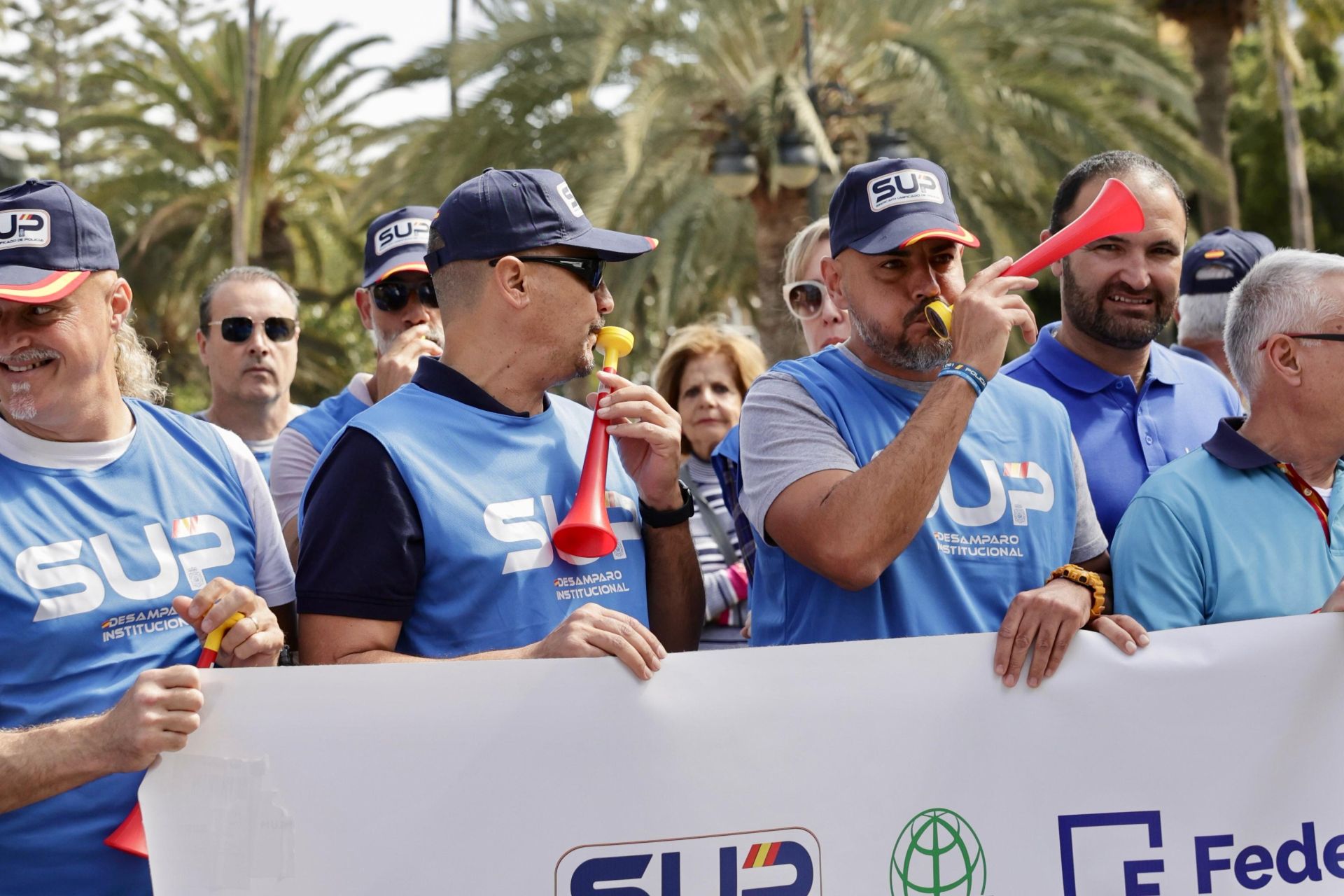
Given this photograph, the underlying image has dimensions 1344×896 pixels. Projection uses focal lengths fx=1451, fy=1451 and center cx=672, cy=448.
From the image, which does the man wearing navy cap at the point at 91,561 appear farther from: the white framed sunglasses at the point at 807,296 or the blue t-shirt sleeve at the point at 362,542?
the white framed sunglasses at the point at 807,296

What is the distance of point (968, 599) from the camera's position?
2.88 metres

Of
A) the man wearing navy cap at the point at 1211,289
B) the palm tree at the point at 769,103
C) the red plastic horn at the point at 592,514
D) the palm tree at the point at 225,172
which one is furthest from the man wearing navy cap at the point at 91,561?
the palm tree at the point at 225,172

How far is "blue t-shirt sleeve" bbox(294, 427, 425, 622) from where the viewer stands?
8.48ft

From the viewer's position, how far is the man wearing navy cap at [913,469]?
270 centimetres

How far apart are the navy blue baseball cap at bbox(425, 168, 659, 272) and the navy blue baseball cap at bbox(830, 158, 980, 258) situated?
1.59ft

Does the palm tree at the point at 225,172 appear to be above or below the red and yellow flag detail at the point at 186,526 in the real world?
above

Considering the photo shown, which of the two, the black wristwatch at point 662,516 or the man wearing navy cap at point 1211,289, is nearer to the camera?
the black wristwatch at point 662,516

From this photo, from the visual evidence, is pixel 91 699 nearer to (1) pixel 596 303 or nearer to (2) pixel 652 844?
(2) pixel 652 844

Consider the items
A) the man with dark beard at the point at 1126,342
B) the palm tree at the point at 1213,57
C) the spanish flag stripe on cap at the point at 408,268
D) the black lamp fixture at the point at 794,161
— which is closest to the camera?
the man with dark beard at the point at 1126,342

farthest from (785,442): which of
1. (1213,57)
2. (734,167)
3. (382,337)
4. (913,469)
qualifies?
(1213,57)

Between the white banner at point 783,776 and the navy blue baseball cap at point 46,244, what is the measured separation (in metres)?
0.83

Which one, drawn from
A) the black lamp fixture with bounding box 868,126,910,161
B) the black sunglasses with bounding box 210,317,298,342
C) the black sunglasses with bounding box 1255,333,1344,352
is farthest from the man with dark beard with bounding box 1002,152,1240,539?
the black lamp fixture with bounding box 868,126,910,161

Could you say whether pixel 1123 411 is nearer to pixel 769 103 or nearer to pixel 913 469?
pixel 913 469

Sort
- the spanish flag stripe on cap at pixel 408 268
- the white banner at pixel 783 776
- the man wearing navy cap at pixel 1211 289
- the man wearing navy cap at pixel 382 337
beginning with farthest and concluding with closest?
1. the man wearing navy cap at pixel 1211 289
2. the spanish flag stripe on cap at pixel 408 268
3. the man wearing navy cap at pixel 382 337
4. the white banner at pixel 783 776
